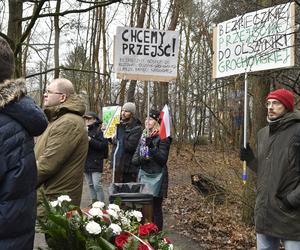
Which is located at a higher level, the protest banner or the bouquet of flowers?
the protest banner

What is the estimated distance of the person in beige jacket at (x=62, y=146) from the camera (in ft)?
11.6

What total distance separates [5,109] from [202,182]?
6153mm

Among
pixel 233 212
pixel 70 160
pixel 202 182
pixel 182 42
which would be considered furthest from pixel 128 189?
pixel 182 42

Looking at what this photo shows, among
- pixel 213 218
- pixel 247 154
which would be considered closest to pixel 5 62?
pixel 247 154

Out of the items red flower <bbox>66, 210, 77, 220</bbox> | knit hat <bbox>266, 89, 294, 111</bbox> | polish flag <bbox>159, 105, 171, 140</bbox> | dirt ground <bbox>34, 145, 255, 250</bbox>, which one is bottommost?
dirt ground <bbox>34, 145, 255, 250</bbox>

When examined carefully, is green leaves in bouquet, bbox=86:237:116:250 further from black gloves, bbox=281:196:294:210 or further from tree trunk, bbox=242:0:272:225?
tree trunk, bbox=242:0:272:225

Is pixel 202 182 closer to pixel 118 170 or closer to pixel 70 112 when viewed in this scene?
pixel 118 170

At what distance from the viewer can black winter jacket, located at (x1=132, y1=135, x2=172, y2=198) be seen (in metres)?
5.51

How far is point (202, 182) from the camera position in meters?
8.06

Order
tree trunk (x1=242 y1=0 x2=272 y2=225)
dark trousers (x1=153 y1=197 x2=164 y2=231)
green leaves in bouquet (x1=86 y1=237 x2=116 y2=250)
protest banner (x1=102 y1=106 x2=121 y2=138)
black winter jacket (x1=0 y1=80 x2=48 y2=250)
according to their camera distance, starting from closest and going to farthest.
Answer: black winter jacket (x1=0 y1=80 x2=48 y2=250) < green leaves in bouquet (x1=86 y1=237 x2=116 y2=250) < dark trousers (x1=153 y1=197 x2=164 y2=231) < tree trunk (x1=242 y1=0 x2=272 y2=225) < protest banner (x1=102 y1=106 x2=121 y2=138)

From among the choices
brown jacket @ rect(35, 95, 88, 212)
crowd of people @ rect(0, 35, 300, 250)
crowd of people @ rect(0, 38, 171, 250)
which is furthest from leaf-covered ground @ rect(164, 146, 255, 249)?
brown jacket @ rect(35, 95, 88, 212)

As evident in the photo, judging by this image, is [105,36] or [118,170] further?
[105,36]

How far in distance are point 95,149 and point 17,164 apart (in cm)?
567

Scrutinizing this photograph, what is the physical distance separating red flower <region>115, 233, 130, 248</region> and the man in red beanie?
1.32 m
